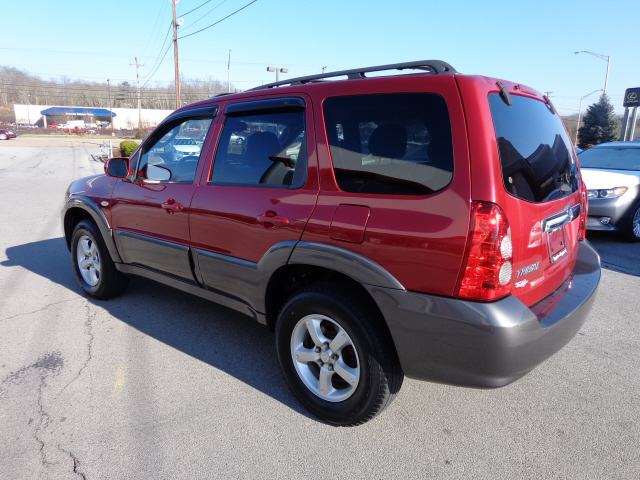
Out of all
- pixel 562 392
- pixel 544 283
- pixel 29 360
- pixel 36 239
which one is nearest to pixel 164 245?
pixel 29 360

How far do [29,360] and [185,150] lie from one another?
1.94m

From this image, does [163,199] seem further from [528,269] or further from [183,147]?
[528,269]

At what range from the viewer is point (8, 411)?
109 inches

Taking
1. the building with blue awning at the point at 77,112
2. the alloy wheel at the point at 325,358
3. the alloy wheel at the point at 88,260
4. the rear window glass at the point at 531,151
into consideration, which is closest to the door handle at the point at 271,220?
the alloy wheel at the point at 325,358

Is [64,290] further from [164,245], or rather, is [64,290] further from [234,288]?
[234,288]

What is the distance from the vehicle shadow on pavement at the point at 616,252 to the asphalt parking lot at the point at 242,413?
69.8 inches

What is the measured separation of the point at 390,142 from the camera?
7.72ft

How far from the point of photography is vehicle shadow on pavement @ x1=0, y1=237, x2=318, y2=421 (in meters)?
3.22

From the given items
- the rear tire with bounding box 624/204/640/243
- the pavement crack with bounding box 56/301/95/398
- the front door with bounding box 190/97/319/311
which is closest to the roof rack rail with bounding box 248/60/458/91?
the front door with bounding box 190/97/319/311

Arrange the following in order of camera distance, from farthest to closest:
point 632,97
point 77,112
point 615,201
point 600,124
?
point 77,112
point 600,124
point 632,97
point 615,201

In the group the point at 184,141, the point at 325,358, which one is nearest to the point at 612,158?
the point at 184,141

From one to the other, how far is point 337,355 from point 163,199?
1895 mm

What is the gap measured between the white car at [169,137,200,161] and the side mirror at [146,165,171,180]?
5.6 inches

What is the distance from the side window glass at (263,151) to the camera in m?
2.75
